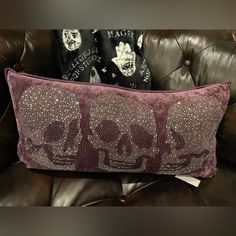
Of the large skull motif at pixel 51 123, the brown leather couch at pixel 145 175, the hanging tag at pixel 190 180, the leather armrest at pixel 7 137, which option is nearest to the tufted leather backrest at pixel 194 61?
the brown leather couch at pixel 145 175

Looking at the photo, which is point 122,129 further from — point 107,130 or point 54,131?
point 54,131

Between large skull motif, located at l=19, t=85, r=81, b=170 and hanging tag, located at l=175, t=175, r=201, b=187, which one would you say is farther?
hanging tag, located at l=175, t=175, r=201, b=187

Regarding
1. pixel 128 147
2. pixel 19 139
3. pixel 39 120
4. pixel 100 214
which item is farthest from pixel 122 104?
pixel 100 214

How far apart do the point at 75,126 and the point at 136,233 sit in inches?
22.5

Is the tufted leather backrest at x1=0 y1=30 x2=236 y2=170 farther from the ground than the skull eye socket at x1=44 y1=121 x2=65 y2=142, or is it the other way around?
the tufted leather backrest at x1=0 y1=30 x2=236 y2=170

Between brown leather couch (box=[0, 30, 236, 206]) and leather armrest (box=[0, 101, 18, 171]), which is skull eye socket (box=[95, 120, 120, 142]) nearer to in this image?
brown leather couch (box=[0, 30, 236, 206])

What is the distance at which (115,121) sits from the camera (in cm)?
84

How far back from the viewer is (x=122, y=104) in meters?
0.83

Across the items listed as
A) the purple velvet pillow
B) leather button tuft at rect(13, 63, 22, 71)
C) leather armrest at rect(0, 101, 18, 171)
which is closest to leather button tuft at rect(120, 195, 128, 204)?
the purple velvet pillow

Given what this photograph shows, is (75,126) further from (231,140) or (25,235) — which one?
(25,235)

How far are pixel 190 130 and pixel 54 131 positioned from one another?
345 mm

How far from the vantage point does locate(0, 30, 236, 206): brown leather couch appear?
90 centimetres

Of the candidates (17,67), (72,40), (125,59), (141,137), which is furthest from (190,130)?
Answer: (17,67)
